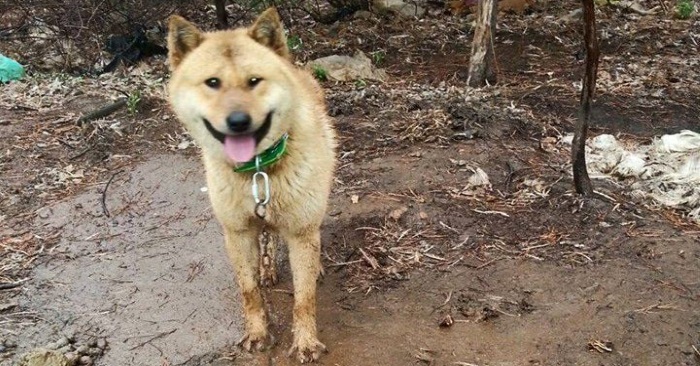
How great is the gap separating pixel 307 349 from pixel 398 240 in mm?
1242

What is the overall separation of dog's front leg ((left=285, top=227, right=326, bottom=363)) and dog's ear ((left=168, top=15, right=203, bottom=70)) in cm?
104

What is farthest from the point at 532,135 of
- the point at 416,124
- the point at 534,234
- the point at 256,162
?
the point at 256,162

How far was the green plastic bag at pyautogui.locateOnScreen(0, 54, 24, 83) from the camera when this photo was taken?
306 inches

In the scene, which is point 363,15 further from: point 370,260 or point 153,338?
point 153,338

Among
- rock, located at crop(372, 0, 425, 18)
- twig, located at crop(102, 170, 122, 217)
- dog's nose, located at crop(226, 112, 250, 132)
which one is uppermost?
dog's nose, located at crop(226, 112, 250, 132)

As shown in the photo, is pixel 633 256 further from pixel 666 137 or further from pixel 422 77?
pixel 422 77

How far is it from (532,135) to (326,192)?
9.65 ft

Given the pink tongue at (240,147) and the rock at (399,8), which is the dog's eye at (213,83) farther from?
the rock at (399,8)

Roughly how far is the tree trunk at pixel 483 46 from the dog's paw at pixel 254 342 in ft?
13.9

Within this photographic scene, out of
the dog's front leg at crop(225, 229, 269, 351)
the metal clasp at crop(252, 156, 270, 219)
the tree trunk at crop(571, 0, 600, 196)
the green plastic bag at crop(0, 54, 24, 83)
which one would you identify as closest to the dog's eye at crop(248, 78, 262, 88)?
the metal clasp at crop(252, 156, 270, 219)

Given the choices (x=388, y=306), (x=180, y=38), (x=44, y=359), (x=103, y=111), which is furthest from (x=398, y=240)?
(x=103, y=111)

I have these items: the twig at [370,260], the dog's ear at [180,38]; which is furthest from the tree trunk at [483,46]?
the dog's ear at [180,38]

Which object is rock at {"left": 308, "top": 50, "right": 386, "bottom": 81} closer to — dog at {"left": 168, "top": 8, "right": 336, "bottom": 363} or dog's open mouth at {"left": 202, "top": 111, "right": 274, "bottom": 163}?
dog at {"left": 168, "top": 8, "right": 336, "bottom": 363}

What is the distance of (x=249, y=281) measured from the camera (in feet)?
11.3
